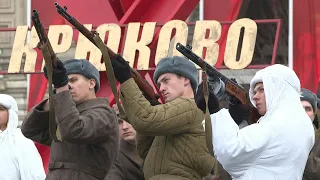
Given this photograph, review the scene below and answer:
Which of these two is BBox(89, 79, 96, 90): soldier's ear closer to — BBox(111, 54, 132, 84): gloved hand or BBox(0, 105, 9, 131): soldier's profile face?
BBox(111, 54, 132, 84): gloved hand

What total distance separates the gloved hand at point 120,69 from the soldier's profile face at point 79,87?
34.9 inches

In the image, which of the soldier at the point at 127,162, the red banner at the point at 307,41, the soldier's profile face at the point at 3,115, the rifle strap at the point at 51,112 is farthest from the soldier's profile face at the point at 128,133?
the red banner at the point at 307,41

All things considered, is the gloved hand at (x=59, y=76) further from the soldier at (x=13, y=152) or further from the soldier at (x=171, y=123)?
the soldier at (x=13, y=152)

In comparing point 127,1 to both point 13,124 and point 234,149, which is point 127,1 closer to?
point 13,124

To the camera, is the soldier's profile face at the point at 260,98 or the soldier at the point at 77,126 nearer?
the soldier's profile face at the point at 260,98

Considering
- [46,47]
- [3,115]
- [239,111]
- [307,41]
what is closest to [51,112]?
[46,47]

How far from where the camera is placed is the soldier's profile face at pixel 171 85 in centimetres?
685

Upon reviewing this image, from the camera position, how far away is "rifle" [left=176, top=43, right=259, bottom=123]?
6793mm

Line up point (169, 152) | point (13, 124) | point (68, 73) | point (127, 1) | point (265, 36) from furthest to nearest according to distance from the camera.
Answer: point (265, 36)
point (127, 1)
point (13, 124)
point (68, 73)
point (169, 152)

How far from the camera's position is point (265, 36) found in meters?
14.3

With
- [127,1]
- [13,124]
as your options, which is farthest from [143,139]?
[127,1]

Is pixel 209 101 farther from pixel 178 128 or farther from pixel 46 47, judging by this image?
pixel 46 47

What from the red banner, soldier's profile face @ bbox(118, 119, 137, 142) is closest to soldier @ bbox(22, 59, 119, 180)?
soldier's profile face @ bbox(118, 119, 137, 142)

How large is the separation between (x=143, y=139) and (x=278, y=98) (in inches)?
42.5
